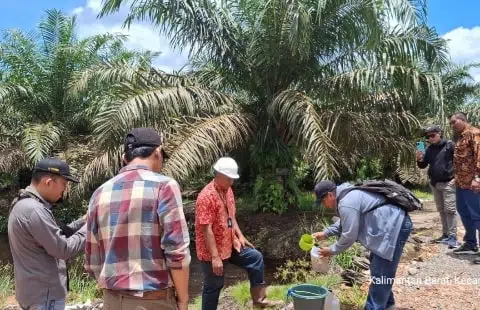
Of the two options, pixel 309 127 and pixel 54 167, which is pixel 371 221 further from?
pixel 309 127

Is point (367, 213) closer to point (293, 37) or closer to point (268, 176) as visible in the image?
point (293, 37)

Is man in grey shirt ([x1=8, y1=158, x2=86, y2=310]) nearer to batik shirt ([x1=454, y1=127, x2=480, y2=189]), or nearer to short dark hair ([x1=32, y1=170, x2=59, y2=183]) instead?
short dark hair ([x1=32, y1=170, x2=59, y2=183])

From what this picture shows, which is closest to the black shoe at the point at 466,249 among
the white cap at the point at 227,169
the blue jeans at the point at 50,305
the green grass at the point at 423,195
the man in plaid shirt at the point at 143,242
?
the white cap at the point at 227,169

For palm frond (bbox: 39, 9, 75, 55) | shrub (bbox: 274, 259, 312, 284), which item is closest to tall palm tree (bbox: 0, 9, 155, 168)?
palm frond (bbox: 39, 9, 75, 55)

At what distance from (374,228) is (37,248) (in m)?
2.48

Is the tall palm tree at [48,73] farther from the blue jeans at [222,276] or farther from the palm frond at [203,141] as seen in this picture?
the blue jeans at [222,276]

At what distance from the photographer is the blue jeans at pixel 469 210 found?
584cm

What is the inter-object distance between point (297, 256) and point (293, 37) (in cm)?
376

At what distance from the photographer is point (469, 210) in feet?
19.3

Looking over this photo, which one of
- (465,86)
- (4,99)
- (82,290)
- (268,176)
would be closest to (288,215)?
(268,176)

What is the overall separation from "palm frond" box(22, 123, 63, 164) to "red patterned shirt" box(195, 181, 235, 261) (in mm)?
6617

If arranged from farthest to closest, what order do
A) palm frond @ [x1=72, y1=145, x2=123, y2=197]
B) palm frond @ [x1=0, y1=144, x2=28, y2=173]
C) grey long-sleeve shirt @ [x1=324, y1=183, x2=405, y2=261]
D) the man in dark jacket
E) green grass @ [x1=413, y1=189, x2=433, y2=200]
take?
1. green grass @ [x1=413, y1=189, x2=433, y2=200]
2. palm frond @ [x1=0, y1=144, x2=28, y2=173]
3. palm frond @ [x1=72, y1=145, x2=123, y2=197]
4. the man in dark jacket
5. grey long-sleeve shirt @ [x1=324, y1=183, x2=405, y2=261]

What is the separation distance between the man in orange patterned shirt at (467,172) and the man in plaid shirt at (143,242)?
14.7 feet

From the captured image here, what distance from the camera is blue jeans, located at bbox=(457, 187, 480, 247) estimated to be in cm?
584
